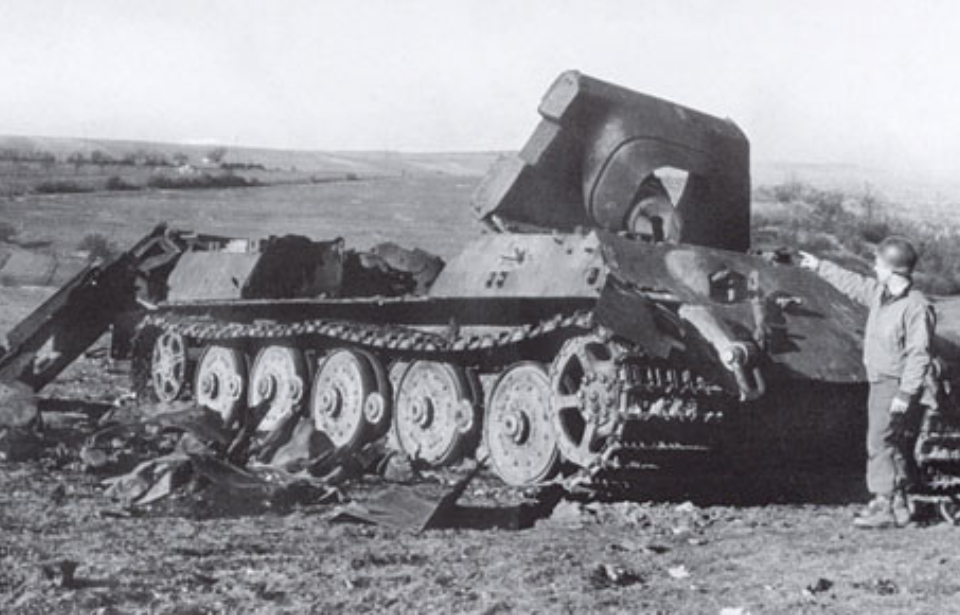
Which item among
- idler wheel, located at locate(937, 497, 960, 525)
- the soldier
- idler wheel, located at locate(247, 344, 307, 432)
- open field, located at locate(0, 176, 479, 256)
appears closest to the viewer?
the soldier

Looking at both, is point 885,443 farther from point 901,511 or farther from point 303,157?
point 303,157

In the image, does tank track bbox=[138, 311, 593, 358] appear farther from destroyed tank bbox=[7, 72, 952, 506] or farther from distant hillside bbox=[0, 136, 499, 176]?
distant hillside bbox=[0, 136, 499, 176]

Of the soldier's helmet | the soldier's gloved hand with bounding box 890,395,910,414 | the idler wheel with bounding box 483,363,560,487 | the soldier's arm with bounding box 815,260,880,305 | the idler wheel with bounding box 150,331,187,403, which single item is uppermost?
the soldier's helmet

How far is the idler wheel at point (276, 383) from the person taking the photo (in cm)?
1275

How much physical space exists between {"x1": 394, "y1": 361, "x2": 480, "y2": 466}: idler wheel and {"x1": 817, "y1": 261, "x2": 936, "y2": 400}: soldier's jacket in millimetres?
3646

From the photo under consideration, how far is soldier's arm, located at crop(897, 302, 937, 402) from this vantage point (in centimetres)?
742

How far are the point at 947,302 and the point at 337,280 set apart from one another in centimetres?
1401

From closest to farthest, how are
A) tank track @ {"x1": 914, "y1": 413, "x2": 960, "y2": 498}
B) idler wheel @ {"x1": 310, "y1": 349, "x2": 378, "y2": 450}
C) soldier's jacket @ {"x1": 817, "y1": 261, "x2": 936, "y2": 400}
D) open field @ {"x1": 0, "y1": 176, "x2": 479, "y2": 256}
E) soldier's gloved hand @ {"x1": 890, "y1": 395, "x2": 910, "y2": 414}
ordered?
soldier's gloved hand @ {"x1": 890, "y1": 395, "x2": 910, "y2": 414} < soldier's jacket @ {"x1": 817, "y1": 261, "x2": 936, "y2": 400} < tank track @ {"x1": 914, "y1": 413, "x2": 960, "y2": 498} < idler wheel @ {"x1": 310, "y1": 349, "x2": 378, "y2": 450} < open field @ {"x1": 0, "y1": 176, "x2": 479, "y2": 256}

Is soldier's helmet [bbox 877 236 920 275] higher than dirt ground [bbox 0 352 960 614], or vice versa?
soldier's helmet [bbox 877 236 920 275]

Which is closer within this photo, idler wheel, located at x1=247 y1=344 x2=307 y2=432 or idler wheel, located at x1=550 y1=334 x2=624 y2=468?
idler wheel, located at x1=550 y1=334 x2=624 y2=468

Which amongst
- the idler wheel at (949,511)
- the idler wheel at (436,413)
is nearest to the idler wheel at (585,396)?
the idler wheel at (436,413)

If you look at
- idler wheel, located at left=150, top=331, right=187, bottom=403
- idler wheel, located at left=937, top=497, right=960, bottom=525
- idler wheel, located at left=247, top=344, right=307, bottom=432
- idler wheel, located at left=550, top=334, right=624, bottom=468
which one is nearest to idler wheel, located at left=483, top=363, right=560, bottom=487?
idler wheel, located at left=550, top=334, right=624, bottom=468

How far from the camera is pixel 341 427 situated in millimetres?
12156

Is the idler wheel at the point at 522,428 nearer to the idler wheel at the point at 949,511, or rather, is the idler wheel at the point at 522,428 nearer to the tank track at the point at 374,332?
the tank track at the point at 374,332
